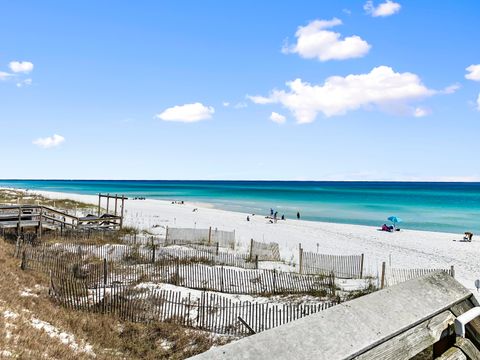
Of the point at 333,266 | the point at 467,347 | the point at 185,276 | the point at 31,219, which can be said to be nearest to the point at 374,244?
the point at 333,266

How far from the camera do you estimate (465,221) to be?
57594 millimetres

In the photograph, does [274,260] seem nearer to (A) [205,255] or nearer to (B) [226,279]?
(A) [205,255]

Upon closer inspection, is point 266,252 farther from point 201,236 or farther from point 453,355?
point 453,355

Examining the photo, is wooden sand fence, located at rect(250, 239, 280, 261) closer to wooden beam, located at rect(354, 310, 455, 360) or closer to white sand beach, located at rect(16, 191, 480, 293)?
white sand beach, located at rect(16, 191, 480, 293)

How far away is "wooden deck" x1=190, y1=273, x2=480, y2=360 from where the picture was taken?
1246 mm

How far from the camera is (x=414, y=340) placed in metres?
1.64

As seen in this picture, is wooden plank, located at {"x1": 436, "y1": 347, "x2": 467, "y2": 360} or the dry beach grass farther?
the dry beach grass

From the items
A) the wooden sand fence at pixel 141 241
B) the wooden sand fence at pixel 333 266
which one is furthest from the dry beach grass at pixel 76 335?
the wooden sand fence at pixel 141 241

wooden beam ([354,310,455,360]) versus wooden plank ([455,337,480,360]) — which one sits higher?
wooden beam ([354,310,455,360])

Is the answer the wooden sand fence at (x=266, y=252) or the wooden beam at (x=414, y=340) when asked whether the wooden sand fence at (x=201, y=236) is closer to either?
the wooden sand fence at (x=266, y=252)

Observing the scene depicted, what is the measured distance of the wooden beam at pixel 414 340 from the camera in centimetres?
149

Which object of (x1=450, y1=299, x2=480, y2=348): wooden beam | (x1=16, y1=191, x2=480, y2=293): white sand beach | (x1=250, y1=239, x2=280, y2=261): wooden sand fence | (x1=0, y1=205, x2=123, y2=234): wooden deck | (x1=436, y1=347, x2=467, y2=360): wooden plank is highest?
(x1=450, y1=299, x2=480, y2=348): wooden beam

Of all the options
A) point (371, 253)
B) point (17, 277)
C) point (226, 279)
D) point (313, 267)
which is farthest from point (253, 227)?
point (17, 277)

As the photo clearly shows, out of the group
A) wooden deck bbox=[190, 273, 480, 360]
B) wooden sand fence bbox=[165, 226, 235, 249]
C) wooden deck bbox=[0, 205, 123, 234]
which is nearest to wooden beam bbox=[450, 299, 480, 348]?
wooden deck bbox=[190, 273, 480, 360]
